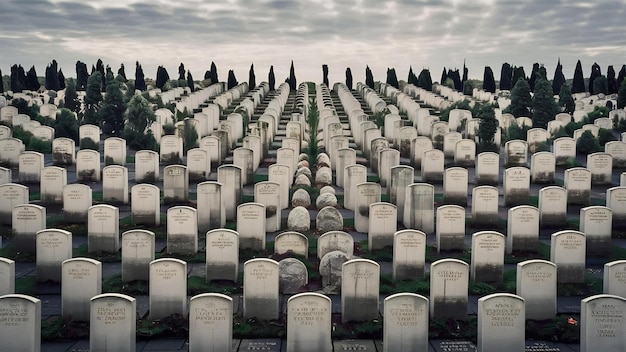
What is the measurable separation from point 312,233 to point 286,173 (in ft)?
11.4

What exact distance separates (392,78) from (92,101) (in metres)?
40.0

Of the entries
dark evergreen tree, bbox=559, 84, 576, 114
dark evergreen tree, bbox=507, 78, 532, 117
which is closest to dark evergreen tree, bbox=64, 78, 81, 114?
dark evergreen tree, bbox=507, 78, 532, 117

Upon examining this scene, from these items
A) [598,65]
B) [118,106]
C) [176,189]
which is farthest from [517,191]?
[598,65]

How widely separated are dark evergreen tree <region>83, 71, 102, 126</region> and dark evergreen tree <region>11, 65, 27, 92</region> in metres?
24.0

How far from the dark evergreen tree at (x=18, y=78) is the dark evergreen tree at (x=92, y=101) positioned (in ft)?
78.9

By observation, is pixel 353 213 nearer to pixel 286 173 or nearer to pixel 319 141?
pixel 286 173

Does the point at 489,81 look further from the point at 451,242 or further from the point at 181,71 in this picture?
the point at 451,242

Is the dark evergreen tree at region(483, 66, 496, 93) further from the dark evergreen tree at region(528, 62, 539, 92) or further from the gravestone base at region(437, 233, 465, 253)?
the gravestone base at region(437, 233, 465, 253)

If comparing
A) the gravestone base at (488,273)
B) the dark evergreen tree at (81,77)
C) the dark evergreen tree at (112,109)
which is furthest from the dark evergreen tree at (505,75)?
the gravestone base at (488,273)

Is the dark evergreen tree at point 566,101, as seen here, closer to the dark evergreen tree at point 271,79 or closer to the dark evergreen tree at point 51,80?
the dark evergreen tree at point 271,79

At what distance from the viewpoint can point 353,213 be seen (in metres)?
22.7

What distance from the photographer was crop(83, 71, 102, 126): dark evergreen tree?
132 feet

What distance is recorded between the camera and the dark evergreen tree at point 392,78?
7375 cm

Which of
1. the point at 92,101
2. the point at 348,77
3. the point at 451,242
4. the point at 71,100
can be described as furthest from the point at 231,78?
the point at 451,242
